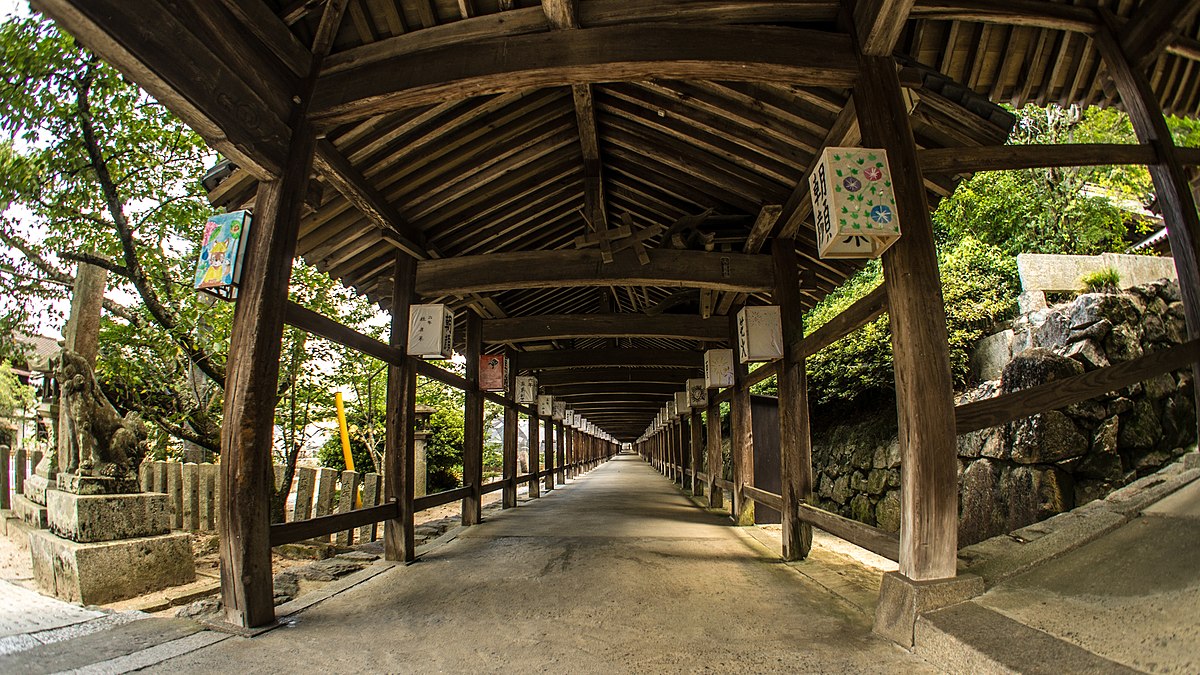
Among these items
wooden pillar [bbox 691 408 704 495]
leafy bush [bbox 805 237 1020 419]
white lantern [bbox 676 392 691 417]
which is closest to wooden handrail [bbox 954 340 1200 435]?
leafy bush [bbox 805 237 1020 419]

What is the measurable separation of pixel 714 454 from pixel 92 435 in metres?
9.12

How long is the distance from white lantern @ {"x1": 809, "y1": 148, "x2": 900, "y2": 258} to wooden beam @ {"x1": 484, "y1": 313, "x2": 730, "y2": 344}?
5.08m

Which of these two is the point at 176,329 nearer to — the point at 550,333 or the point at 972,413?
the point at 550,333

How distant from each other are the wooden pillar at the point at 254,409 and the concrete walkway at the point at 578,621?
0.33 meters

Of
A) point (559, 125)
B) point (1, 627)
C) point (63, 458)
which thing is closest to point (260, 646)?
point (1, 627)

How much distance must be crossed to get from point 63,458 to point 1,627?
2403 millimetres

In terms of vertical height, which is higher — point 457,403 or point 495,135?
point 495,135

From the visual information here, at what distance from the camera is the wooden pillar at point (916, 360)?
3.03 meters

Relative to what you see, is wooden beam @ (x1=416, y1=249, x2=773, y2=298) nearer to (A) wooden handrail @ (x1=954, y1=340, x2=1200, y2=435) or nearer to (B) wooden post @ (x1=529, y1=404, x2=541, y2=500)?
(A) wooden handrail @ (x1=954, y1=340, x2=1200, y2=435)

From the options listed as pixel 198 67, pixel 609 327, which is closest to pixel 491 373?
pixel 609 327

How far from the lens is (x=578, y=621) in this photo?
350 centimetres

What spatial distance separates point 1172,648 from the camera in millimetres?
2090

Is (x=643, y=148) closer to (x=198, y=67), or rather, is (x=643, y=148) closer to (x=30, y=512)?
(x=198, y=67)

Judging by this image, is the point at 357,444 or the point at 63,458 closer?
the point at 63,458
